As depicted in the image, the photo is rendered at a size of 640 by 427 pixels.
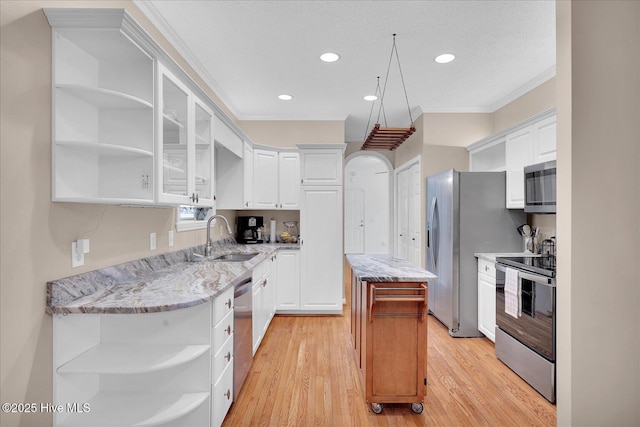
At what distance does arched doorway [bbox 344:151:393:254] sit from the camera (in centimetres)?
914

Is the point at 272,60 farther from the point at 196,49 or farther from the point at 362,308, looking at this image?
the point at 362,308

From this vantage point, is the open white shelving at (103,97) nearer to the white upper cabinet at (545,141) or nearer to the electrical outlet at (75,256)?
the electrical outlet at (75,256)

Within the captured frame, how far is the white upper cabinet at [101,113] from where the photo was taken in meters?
1.49

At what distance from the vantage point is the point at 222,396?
185 cm

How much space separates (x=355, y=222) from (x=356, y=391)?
700 cm

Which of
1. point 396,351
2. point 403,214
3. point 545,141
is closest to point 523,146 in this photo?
point 545,141

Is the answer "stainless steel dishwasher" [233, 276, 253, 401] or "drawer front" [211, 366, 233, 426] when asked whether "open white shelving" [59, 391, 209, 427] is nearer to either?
"drawer front" [211, 366, 233, 426]

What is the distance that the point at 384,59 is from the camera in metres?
3.02

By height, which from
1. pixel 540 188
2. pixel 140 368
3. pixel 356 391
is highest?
pixel 540 188

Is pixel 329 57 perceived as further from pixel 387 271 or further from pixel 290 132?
pixel 387 271

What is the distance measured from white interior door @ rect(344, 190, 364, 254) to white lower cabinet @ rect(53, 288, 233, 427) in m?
7.50

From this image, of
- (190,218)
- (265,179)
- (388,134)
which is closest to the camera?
(190,218)

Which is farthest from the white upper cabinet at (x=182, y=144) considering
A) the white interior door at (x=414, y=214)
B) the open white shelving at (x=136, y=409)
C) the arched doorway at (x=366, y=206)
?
the arched doorway at (x=366, y=206)


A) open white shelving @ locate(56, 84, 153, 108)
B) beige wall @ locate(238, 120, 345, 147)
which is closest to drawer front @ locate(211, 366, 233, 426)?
open white shelving @ locate(56, 84, 153, 108)
